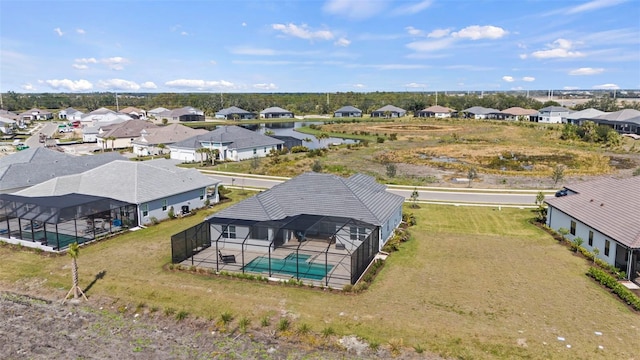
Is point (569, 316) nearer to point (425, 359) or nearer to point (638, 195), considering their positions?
point (425, 359)

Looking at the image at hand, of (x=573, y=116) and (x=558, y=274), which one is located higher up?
(x=573, y=116)

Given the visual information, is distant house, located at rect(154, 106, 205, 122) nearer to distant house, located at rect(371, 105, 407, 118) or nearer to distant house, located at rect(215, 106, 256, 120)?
distant house, located at rect(215, 106, 256, 120)

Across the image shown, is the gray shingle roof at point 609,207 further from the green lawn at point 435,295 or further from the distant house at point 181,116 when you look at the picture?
the distant house at point 181,116

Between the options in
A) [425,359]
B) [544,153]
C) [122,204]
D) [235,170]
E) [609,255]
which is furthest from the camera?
[544,153]

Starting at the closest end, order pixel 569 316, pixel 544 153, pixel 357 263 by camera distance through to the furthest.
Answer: pixel 569 316
pixel 357 263
pixel 544 153

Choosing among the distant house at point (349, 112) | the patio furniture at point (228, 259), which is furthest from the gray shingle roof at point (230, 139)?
→ the distant house at point (349, 112)

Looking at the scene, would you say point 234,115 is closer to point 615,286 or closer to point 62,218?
point 62,218

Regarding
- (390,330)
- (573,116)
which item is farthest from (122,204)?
(573,116)
